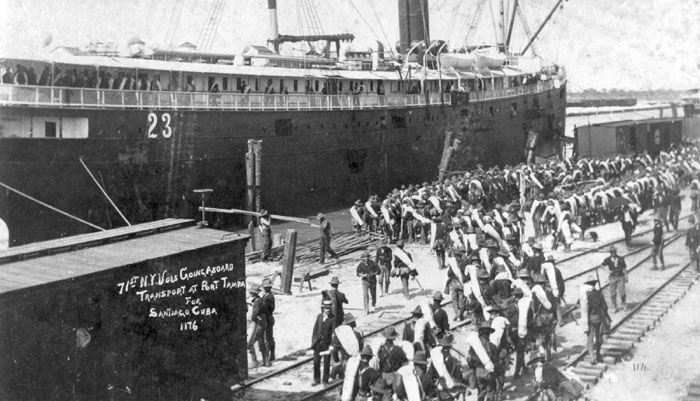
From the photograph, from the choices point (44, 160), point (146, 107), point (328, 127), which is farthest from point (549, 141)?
point (44, 160)

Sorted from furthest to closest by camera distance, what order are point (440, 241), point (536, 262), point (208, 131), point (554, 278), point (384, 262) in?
point (208, 131) → point (440, 241) → point (384, 262) → point (536, 262) → point (554, 278)

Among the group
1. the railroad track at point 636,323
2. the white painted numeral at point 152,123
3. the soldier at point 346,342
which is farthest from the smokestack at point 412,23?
the soldier at point 346,342

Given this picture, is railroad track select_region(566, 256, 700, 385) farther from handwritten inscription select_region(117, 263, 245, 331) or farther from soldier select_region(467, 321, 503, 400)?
handwritten inscription select_region(117, 263, 245, 331)

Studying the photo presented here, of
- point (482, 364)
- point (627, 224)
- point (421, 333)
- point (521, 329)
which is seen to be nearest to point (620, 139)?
point (627, 224)

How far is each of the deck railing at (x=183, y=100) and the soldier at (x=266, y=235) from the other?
6.75 m

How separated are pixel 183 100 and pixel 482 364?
1769cm

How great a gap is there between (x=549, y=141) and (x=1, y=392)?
48.0m

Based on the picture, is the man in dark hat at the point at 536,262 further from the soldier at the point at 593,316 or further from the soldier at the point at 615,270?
the soldier at the point at 593,316

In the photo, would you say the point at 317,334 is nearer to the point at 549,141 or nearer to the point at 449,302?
the point at 449,302

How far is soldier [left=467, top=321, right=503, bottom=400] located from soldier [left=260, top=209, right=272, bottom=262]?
422 inches

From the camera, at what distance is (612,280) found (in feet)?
45.0

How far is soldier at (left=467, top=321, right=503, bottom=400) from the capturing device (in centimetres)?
916

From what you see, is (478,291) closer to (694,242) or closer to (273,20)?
(694,242)

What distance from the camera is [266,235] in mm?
19516
